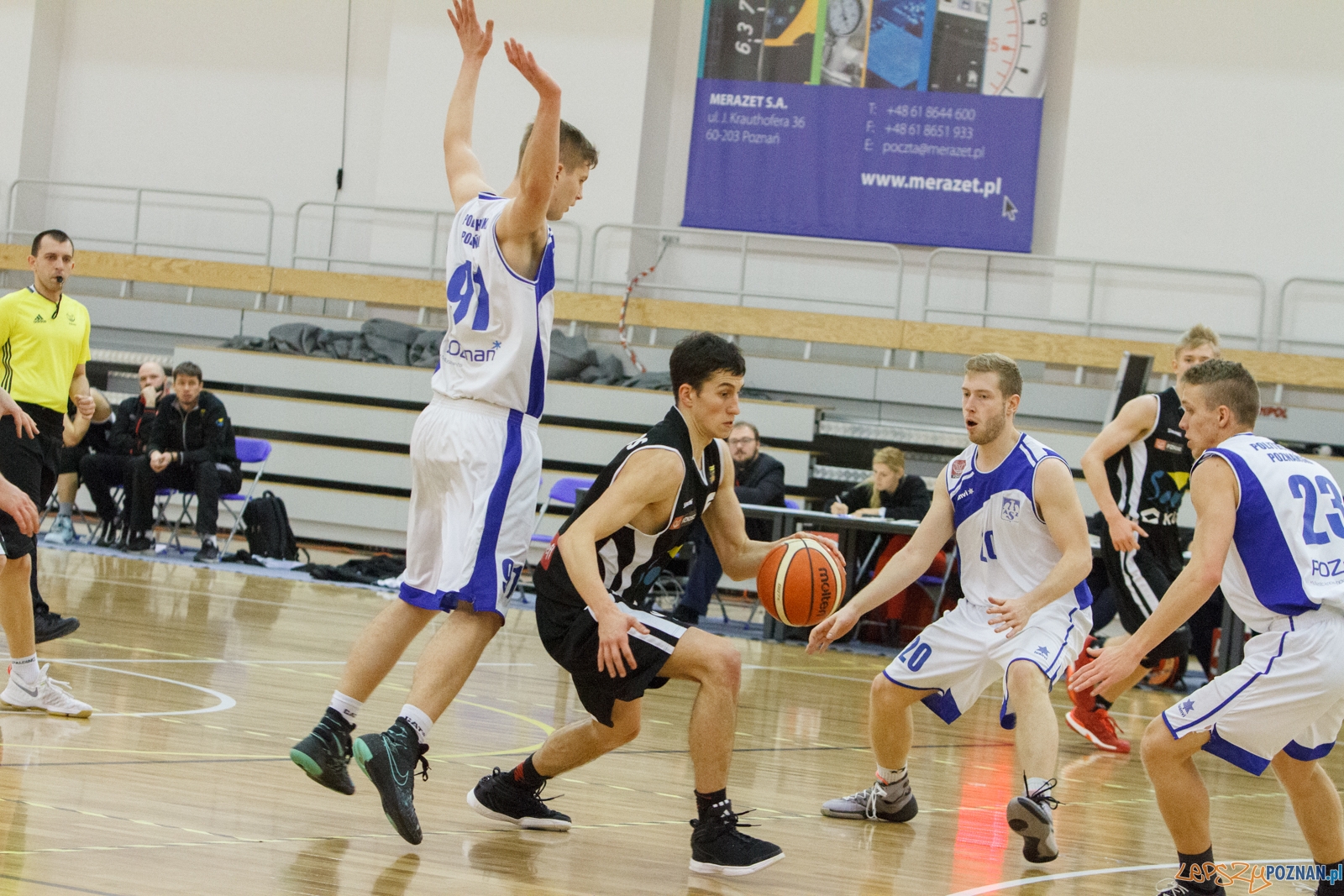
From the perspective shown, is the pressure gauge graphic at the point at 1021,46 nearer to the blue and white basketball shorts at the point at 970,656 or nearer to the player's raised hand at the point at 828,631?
the blue and white basketball shorts at the point at 970,656

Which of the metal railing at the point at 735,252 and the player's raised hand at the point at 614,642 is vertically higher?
the metal railing at the point at 735,252

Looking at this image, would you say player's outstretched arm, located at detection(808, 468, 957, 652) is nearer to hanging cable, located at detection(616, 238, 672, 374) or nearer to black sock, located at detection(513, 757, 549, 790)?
black sock, located at detection(513, 757, 549, 790)

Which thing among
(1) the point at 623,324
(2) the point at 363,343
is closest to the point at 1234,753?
(1) the point at 623,324

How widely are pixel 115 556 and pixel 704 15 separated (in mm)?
8157

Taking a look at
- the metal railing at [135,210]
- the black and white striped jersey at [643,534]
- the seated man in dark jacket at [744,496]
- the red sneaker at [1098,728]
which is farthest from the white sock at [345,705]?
the metal railing at [135,210]

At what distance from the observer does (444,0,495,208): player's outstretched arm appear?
3.91 meters

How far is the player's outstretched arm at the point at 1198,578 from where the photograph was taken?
333cm

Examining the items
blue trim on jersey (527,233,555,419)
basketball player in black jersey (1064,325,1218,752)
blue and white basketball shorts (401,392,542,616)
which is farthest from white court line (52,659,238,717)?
basketball player in black jersey (1064,325,1218,752)

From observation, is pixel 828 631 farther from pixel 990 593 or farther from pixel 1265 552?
pixel 1265 552

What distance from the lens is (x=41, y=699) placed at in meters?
4.54

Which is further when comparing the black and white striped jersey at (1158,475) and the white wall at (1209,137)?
the white wall at (1209,137)

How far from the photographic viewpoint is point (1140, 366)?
9438 mm

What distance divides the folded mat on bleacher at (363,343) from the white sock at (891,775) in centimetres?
916

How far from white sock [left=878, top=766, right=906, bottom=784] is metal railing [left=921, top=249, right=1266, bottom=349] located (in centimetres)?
890
